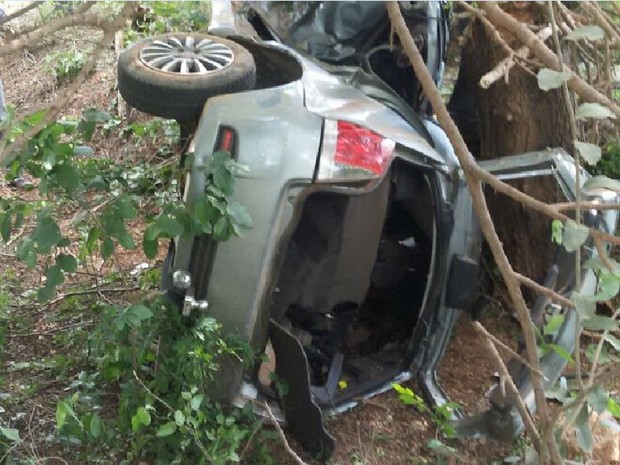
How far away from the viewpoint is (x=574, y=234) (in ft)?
6.18

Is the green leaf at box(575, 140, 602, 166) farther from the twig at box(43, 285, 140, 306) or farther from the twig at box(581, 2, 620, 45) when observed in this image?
the twig at box(43, 285, 140, 306)

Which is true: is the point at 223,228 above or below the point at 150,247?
above

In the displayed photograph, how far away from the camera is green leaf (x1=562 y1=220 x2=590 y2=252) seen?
1.88 meters

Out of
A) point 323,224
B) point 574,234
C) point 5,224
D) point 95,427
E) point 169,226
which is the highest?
point 574,234

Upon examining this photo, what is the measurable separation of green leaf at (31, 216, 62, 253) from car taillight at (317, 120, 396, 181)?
39.1 inches

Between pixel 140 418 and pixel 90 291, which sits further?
pixel 90 291

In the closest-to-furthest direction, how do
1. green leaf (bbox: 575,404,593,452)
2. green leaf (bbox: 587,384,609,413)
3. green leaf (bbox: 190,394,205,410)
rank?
green leaf (bbox: 587,384,609,413) → green leaf (bbox: 575,404,593,452) → green leaf (bbox: 190,394,205,410)

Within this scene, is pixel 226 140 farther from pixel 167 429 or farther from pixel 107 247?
pixel 167 429

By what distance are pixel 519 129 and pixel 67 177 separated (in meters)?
2.28

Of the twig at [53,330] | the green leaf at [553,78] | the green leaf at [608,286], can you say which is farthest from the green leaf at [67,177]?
the green leaf at [608,286]

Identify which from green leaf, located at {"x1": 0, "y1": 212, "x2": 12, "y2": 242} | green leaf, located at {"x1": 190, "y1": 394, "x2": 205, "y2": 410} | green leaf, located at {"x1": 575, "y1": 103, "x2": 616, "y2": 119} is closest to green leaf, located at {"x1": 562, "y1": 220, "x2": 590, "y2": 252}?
green leaf, located at {"x1": 575, "y1": 103, "x2": 616, "y2": 119}

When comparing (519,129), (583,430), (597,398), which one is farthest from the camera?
(519,129)

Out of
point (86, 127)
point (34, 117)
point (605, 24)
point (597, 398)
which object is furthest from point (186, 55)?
point (597, 398)

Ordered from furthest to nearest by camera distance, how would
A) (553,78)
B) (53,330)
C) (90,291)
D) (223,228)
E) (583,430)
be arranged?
1. (90,291)
2. (53,330)
3. (223,228)
4. (583,430)
5. (553,78)
